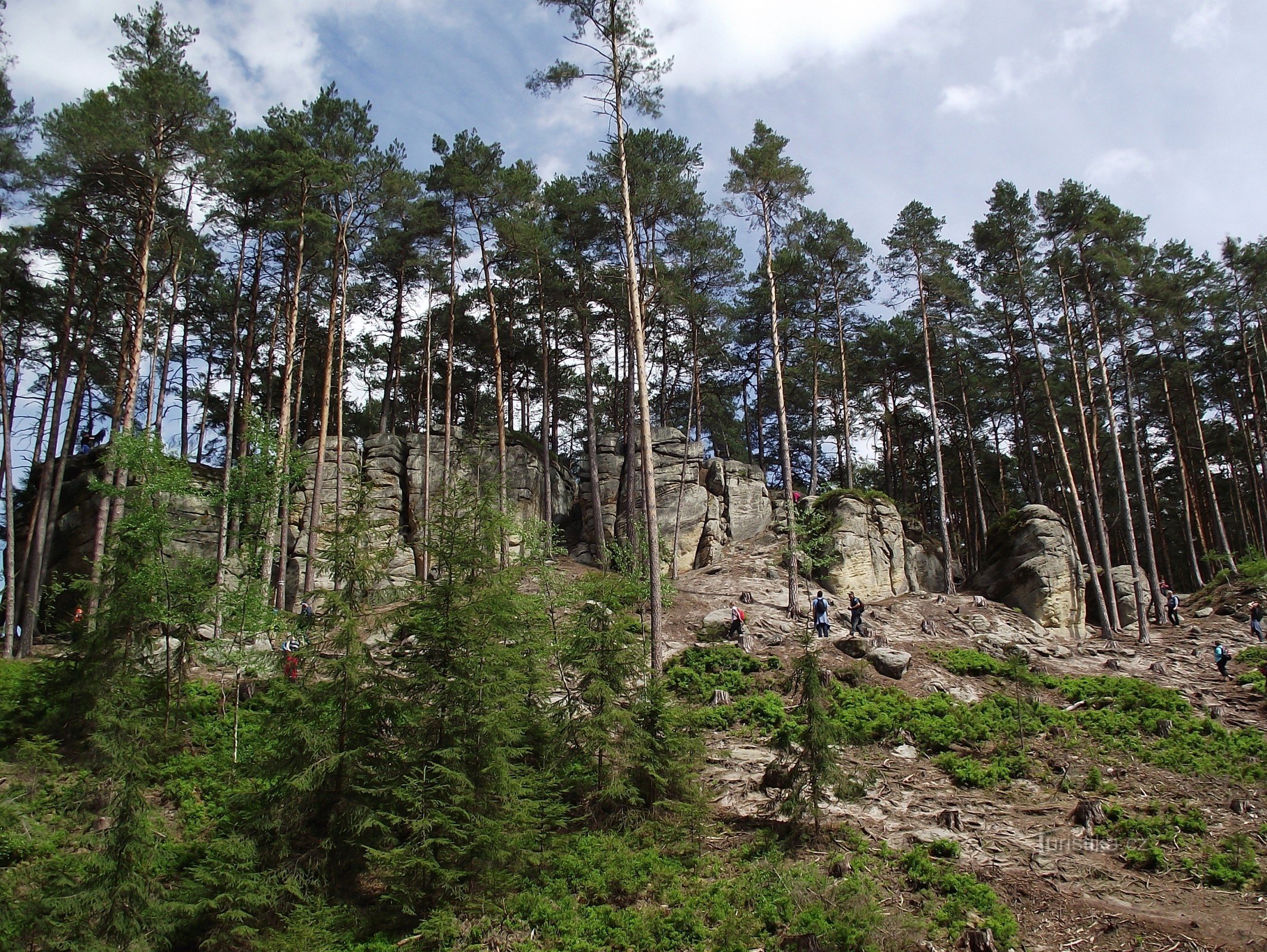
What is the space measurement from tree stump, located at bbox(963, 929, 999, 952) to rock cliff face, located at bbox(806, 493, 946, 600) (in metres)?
18.7

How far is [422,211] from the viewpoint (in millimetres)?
25625

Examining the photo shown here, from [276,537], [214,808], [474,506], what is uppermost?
[276,537]

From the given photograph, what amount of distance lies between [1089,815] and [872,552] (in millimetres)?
17742

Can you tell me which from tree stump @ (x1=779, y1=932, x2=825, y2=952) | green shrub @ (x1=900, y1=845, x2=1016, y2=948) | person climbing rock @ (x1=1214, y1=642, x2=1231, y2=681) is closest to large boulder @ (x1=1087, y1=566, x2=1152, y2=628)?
person climbing rock @ (x1=1214, y1=642, x2=1231, y2=681)

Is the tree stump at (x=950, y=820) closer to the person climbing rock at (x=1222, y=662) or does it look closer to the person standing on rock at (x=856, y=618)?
the person standing on rock at (x=856, y=618)

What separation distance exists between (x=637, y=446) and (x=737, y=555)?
8036mm

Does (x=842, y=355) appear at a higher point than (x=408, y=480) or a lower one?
higher

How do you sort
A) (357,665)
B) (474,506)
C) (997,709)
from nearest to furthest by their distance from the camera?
(357,665) < (474,506) < (997,709)

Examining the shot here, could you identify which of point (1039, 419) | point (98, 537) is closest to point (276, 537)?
point (98, 537)

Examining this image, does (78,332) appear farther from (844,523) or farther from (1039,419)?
(1039,419)

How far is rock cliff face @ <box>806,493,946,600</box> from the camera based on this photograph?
27.8 meters

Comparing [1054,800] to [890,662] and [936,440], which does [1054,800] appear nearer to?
[890,662]

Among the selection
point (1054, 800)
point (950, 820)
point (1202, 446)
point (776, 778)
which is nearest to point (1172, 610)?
point (1202, 446)

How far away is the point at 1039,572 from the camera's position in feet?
89.7
